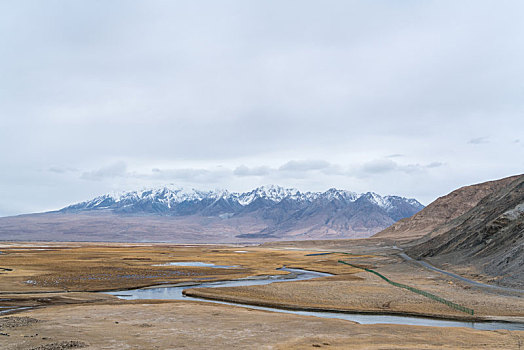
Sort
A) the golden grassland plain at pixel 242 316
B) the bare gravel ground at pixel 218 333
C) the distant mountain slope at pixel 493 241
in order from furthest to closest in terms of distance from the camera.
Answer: the distant mountain slope at pixel 493 241
the golden grassland plain at pixel 242 316
the bare gravel ground at pixel 218 333

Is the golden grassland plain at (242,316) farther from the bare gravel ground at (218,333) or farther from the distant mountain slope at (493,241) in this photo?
the distant mountain slope at (493,241)

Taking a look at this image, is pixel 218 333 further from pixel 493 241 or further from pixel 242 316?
pixel 493 241

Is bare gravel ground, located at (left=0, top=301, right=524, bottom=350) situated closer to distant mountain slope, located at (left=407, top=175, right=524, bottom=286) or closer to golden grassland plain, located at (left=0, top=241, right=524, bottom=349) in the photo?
golden grassland plain, located at (left=0, top=241, right=524, bottom=349)

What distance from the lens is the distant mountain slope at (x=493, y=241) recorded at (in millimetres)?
57875

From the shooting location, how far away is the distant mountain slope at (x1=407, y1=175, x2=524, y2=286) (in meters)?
57.9

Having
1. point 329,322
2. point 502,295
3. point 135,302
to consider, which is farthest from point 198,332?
point 502,295

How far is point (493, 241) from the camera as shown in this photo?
72.9m

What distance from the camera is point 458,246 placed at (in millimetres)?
84438

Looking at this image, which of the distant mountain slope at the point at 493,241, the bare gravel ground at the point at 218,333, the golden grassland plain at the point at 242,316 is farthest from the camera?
the distant mountain slope at the point at 493,241

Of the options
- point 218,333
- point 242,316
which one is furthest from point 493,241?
point 218,333

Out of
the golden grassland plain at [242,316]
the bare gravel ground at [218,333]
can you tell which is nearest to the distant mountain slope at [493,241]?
the golden grassland plain at [242,316]

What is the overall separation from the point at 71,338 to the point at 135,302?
13.7 meters

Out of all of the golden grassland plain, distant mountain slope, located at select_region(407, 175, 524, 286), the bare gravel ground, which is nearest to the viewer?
the bare gravel ground

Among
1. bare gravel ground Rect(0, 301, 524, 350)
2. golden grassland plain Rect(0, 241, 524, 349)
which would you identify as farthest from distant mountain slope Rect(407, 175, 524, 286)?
bare gravel ground Rect(0, 301, 524, 350)
